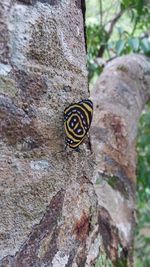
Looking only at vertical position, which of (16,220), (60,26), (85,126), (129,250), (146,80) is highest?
(146,80)

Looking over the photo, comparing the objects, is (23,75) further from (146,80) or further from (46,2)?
(146,80)

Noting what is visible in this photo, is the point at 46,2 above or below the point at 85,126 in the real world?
above

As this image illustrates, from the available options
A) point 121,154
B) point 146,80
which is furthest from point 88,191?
point 146,80

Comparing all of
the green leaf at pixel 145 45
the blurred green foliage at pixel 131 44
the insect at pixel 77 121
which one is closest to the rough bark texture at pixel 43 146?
the insect at pixel 77 121

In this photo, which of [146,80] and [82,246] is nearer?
[82,246]

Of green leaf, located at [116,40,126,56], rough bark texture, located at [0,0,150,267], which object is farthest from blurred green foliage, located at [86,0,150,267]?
rough bark texture, located at [0,0,150,267]

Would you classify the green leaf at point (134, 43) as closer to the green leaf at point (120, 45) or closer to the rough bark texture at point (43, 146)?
the green leaf at point (120, 45)

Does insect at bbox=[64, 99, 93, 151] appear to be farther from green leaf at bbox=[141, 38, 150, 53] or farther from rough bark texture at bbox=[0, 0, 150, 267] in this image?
green leaf at bbox=[141, 38, 150, 53]
